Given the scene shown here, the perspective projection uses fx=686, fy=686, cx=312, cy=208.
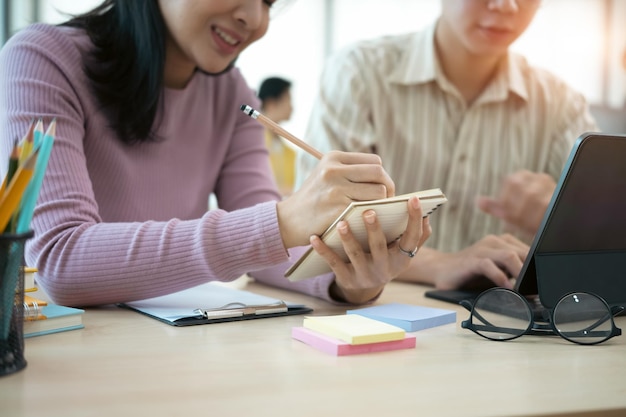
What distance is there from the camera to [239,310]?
91 cm

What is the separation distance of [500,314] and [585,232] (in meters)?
0.20

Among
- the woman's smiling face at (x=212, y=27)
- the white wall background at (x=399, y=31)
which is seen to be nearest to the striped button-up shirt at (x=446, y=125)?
the woman's smiling face at (x=212, y=27)

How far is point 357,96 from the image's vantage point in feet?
5.35

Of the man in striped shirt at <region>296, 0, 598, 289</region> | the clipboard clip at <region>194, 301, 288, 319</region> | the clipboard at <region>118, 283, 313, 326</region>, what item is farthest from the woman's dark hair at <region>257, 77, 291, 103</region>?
the clipboard clip at <region>194, 301, 288, 319</region>

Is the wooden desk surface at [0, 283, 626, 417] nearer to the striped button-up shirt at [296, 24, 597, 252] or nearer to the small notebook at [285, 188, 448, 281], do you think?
A: the small notebook at [285, 188, 448, 281]

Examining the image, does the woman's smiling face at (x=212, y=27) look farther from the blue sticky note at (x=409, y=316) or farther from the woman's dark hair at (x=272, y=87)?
the woman's dark hair at (x=272, y=87)

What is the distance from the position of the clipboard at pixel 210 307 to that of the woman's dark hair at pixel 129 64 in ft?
1.06

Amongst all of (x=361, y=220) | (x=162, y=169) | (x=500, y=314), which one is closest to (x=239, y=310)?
(x=361, y=220)

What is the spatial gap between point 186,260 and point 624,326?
23.6 inches

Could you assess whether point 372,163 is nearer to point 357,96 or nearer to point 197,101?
point 197,101

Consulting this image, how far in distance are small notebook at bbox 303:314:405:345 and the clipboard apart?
136 millimetres

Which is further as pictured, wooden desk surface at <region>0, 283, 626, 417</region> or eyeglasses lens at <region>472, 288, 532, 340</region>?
eyeglasses lens at <region>472, 288, 532, 340</region>

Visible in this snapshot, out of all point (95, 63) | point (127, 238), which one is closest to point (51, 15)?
point (95, 63)

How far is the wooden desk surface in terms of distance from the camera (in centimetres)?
56
